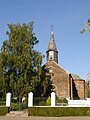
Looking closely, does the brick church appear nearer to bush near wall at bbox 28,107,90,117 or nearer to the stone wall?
the stone wall

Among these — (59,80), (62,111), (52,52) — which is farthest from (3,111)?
(52,52)

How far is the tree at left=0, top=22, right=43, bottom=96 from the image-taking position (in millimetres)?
34062

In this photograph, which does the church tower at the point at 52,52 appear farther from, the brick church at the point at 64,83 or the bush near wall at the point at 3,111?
the bush near wall at the point at 3,111

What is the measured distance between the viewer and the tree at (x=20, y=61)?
34.1 meters

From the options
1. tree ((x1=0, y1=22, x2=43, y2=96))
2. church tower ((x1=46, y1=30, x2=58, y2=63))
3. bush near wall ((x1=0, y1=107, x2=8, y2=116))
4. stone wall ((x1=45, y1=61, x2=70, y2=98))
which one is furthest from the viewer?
church tower ((x1=46, y1=30, x2=58, y2=63))

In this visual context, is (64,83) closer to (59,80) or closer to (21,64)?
(59,80)

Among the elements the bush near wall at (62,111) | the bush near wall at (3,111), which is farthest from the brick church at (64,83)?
the bush near wall at (3,111)

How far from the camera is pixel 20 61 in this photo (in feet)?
113

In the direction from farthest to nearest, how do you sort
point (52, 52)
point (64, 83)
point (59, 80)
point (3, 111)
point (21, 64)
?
point (52, 52) → point (59, 80) → point (64, 83) → point (21, 64) → point (3, 111)

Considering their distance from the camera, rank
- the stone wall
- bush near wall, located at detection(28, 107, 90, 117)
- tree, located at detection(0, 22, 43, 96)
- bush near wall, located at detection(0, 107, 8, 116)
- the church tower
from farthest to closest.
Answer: the church tower → the stone wall → tree, located at detection(0, 22, 43, 96) → bush near wall, located at detection(0, 107, 8, 116) → bush near wall, located at detection(28, 107, 90, 117)

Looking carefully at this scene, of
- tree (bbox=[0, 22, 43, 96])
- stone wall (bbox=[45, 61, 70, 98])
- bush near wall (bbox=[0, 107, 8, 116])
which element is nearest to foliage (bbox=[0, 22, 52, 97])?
tree (bbox=[0, 22, 43, 96])

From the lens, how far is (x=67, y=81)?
46344mm

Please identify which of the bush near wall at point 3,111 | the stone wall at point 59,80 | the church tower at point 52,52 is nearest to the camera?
the bush near wall at point 3,111

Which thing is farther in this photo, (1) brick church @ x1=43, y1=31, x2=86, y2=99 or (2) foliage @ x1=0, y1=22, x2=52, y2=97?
(1) brick church @ x1=43, y1=31, x2=86, y2=99
